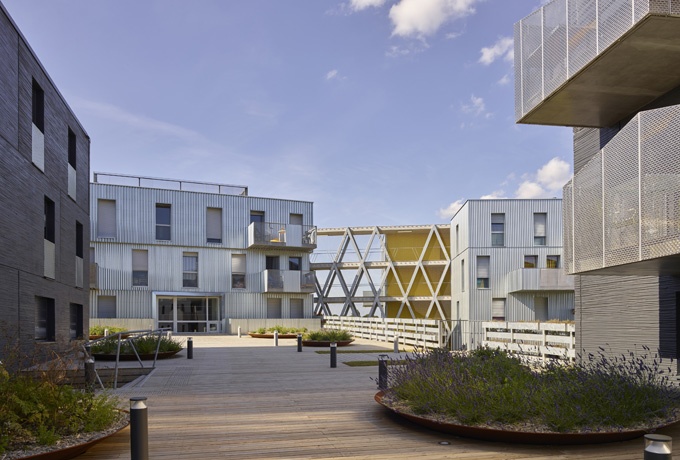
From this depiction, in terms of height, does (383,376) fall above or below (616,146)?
below

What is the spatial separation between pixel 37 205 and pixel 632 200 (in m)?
13.4

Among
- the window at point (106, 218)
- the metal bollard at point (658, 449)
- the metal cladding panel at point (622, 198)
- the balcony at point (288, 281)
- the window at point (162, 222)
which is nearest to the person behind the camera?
the metal bollard at point (658, 449)

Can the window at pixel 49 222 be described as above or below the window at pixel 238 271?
above

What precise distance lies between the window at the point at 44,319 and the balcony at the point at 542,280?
898 inches

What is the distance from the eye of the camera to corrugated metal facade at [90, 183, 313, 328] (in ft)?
108

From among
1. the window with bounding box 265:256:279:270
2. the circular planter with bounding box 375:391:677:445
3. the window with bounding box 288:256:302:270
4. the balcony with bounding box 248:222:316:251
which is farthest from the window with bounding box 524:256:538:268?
the circular planter with bounding box 375:391:677:445

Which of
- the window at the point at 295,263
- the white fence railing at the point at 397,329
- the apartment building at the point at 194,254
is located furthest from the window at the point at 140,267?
the white fence railing at the point at 397,329

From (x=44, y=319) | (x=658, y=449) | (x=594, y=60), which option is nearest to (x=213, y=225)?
(x=44, y=319)

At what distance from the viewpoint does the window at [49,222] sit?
16.5 metres

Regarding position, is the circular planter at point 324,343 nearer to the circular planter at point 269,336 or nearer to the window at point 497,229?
the circular planter at point 269,336

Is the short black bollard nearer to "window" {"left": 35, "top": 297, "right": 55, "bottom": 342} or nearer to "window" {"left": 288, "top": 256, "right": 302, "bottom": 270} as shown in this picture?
"window" {"left": 35, "top": 297, "right": 55, "bottom": 342}

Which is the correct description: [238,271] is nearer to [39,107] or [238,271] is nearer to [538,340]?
[39,107]

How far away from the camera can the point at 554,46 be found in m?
10.4

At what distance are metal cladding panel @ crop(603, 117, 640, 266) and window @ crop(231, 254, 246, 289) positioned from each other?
2882 centimetres
